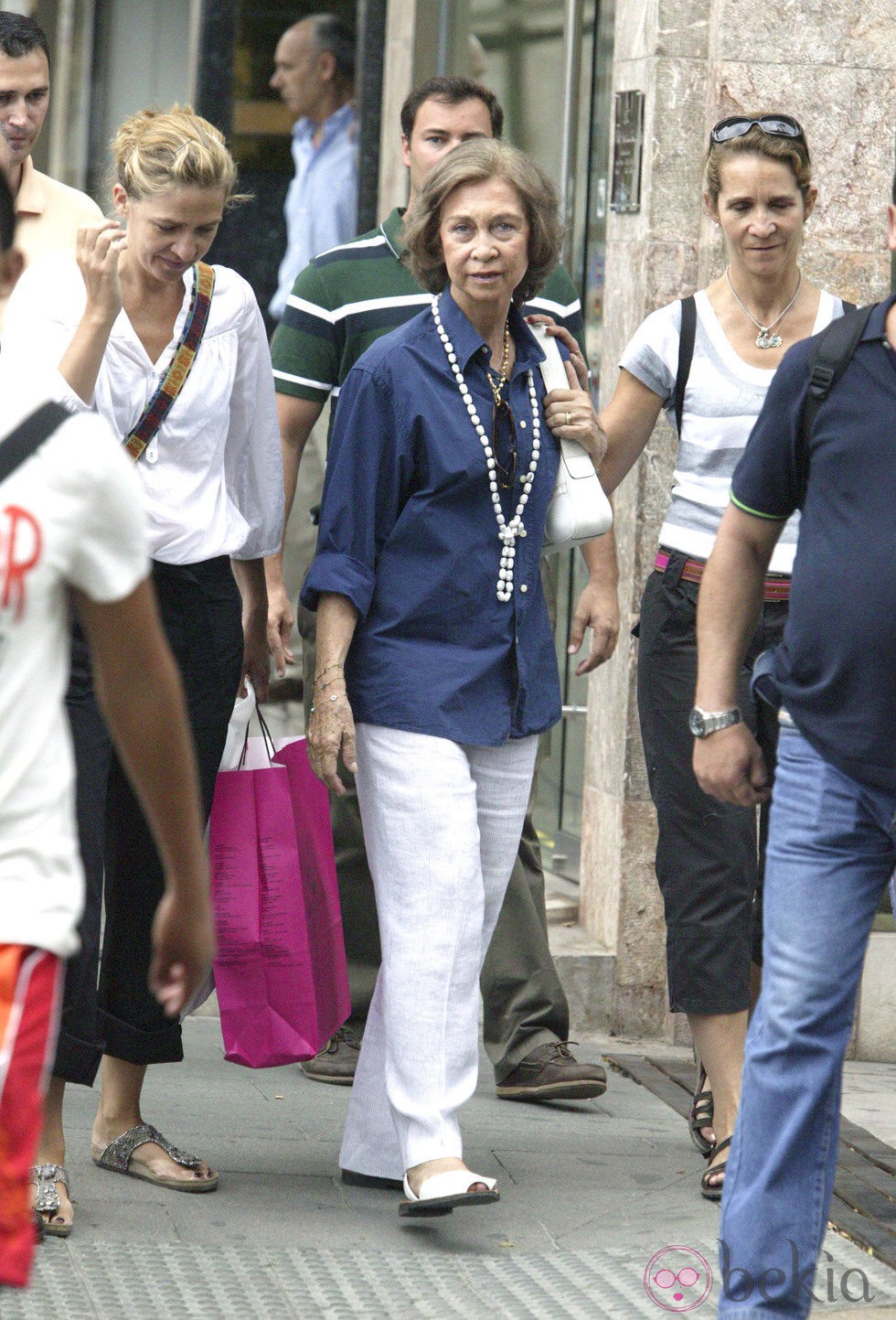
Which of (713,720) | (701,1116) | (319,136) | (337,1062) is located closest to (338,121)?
(319,136)

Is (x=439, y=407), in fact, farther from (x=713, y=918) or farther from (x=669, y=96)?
(x=669, y=96)

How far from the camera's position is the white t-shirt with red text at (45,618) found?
7.85 ft

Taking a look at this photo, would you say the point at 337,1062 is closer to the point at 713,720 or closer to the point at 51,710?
the point at 713,720

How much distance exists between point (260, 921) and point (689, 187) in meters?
2.54

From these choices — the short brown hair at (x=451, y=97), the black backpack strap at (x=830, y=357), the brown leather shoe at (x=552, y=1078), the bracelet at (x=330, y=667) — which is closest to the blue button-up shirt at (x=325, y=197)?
the short brown hair at (x=451, y=97)

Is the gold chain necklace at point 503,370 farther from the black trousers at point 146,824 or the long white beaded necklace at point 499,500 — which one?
the black trousers at point 146,824

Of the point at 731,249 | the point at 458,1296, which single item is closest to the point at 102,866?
the point at 458,1296

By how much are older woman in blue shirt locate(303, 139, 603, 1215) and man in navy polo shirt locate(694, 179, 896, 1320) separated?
836 millimetres

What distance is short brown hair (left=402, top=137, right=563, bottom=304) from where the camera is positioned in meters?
4.34

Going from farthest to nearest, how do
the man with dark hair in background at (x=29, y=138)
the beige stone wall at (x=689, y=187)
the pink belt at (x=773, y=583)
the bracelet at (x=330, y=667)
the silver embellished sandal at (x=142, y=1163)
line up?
the beige stone wall at (x=689, y=187) → the man with dark hair in background at (x=29, y=138) → the pink belt at (x=773, y=583) → the silver embellished sandal at (x=142, y=1163) → the bracelet at (x=330, y=667)

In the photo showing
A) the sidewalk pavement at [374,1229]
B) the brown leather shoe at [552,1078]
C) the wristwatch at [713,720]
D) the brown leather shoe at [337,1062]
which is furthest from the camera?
the brown leather shoe at [337,1062]

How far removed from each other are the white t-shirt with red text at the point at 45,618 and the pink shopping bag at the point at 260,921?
196cm

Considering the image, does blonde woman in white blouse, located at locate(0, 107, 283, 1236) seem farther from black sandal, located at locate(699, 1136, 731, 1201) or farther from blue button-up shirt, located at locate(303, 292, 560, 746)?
black sandal, located at locate(699, 1136, 731, 1201)

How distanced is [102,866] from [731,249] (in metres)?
1.91
